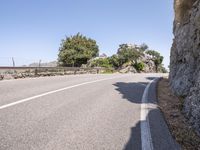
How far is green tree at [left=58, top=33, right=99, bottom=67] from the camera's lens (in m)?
62.9

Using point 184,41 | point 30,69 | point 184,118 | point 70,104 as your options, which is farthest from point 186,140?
point 30,69

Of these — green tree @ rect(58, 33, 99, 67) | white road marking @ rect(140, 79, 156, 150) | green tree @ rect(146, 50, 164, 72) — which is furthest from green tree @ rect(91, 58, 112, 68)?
white road marking @ rect(140, 79, 156, 150)

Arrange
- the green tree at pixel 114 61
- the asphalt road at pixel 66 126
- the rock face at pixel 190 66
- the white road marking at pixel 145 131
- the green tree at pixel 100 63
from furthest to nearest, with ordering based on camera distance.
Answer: the green tree at pixel 114 61 → the green tree at pixel 100 63 → the rock face at pixel 190 66 → the white road marking at pixel 145 131 → the asphalt road at pixel 66 126

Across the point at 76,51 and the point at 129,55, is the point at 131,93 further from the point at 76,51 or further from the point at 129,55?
the point at 129,55

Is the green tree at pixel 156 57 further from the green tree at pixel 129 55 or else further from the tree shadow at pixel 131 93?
the tree shadow at pixel 131 93

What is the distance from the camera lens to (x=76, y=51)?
64.6 m

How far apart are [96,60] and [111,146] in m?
57.5

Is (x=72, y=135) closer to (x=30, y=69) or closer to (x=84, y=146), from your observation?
(x=84, y=146)

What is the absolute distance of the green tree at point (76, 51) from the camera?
62875mm

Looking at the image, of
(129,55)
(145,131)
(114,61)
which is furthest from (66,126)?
(129,55)

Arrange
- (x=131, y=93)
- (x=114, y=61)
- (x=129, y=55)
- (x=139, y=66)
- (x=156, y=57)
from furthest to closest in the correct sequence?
1. (x=156, y=57)
2. (x=129, y=55)
3. (x=139, y=66)
4. (x=114, y=61)
5. (x=131, y=93)

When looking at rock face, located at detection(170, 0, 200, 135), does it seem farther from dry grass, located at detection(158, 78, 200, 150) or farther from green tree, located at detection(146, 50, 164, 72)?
green tree, located at detection(146, 50, 164, 72)

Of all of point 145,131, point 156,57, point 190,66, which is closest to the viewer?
point 145,131

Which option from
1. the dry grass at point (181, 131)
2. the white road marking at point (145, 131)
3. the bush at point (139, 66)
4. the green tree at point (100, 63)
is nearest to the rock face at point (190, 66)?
the dry grass at point (181, 131)
